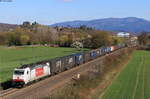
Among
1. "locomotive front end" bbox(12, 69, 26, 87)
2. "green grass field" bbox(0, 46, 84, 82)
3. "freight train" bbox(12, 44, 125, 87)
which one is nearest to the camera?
"locomotive front end" bbox(12, 69, 26, 87)

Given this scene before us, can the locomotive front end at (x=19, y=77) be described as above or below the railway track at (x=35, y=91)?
above

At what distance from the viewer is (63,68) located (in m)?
60.0

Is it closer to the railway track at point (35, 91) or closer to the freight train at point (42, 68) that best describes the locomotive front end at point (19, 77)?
the freight train at point (42, 68)

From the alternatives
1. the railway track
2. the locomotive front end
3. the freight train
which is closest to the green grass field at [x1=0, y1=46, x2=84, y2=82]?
the freight train

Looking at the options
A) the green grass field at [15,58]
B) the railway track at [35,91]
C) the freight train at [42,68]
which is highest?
the freight train at [42,68]

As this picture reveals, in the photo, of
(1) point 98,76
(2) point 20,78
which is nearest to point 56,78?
(1) point 98,76

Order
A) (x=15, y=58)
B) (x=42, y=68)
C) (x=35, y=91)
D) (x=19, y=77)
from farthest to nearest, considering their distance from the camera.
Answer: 1. (x=15, y=58)
2. (x=42, y=68)
3. (x=19, y=77)
4. (x=35, y=91)

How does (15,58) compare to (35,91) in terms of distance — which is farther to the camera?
(15,58)

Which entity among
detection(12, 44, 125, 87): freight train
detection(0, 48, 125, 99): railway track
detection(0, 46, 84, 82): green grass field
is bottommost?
detection(0, 46, 84, 82): green grass field

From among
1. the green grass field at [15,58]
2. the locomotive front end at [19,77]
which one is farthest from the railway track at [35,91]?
the green grass field at [15,58]

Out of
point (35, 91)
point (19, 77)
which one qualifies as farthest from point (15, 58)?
point (35, 91)

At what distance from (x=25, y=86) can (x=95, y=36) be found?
13159 centimetres

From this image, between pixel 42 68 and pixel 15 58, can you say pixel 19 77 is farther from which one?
pixel 15 58

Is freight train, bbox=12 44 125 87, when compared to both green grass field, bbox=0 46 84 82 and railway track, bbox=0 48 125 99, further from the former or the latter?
green grass field, bbox=0 46 84 82
